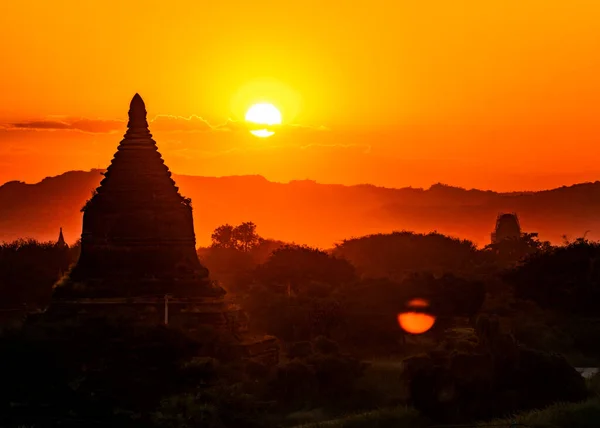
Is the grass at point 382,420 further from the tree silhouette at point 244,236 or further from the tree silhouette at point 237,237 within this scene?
the tree silhouette at point 244,236

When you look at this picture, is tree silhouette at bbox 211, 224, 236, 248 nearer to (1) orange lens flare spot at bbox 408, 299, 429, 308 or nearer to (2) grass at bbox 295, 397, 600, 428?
(1) orange lens flare spot at bbox 408, 299, 429, 308

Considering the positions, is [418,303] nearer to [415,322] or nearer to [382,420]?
[415,322]

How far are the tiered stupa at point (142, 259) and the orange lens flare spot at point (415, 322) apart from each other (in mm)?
19342

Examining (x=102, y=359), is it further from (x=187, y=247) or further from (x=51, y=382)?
(x=187, y=247)

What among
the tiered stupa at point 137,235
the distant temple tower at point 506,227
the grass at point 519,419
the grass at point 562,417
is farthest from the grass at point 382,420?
Result: the distant temple tower at point 506,227

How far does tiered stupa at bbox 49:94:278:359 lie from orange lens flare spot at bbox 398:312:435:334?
1934cm

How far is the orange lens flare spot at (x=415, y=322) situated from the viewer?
70.8m

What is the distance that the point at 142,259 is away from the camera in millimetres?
52406

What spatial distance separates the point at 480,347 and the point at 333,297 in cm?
3126

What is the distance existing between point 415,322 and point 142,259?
24.0 metres

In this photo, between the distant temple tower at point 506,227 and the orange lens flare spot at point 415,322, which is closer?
the orange lens flare spot at point 415,322

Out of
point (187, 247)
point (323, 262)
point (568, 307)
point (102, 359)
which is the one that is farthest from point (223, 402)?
point (323, 262)

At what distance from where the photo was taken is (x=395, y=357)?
62688 millimetres

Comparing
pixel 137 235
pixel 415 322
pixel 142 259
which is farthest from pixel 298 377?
pixel 415 322
